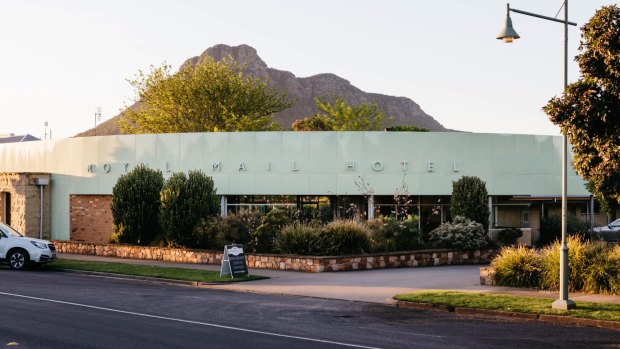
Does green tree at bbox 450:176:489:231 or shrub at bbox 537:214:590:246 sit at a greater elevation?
green tree at bbox 450:176:489:231

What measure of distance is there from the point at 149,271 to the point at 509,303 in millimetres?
12714

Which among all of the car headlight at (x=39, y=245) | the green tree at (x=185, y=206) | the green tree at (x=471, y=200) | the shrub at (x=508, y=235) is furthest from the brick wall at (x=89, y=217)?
the shrub at (x=508, y=235)

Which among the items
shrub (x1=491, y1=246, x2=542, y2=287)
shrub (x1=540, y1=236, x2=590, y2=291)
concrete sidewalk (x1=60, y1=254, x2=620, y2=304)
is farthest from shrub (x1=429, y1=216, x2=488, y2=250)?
shrub (x1=540, y1=236, x2=590, y2=291)

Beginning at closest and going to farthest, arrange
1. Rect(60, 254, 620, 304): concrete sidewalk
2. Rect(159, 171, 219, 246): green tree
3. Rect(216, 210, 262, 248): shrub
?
Rect(60, 254, 620, 304): concrete sidewalk
Rect(216, 210, 262, 248): shrub
Rect(159, 171, 219, 246): green tree

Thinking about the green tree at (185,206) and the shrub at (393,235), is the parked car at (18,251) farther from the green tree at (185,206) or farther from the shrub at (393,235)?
the shrub at (393,235)

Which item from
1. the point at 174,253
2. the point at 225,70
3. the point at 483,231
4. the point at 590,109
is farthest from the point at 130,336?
the point at 225,70

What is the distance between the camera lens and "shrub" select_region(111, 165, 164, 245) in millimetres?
33969

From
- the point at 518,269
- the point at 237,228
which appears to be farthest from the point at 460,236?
the point at 518,269

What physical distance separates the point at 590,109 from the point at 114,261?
19962 millimetres

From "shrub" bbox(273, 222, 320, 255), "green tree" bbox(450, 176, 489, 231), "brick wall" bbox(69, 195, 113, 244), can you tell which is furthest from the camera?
"brick wall" bbox(69, 195, 113, 244)

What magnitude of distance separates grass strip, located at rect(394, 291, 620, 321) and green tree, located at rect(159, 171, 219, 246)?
46.5ft

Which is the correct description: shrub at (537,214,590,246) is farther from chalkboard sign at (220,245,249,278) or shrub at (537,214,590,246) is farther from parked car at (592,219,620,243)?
chalkboard sign at (220,245,249,278)

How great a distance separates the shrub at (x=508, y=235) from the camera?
3472 cm

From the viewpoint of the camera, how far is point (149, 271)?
84.0ft
